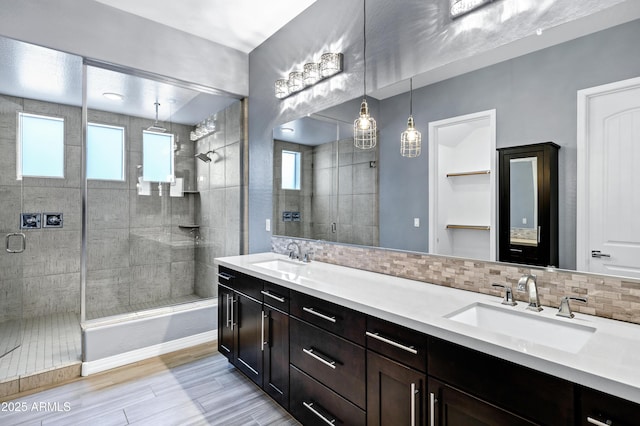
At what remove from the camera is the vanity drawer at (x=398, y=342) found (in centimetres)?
123

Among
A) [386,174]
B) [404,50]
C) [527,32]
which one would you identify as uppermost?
[404,50]

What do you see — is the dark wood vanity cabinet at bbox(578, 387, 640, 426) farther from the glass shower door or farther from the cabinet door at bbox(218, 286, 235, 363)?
the glass shower door

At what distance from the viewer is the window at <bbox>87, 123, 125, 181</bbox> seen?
2771 millimetres

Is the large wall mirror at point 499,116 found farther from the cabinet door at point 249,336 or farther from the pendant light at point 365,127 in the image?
the cabinet door at point 249,336

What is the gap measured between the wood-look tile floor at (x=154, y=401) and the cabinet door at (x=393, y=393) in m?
0.85

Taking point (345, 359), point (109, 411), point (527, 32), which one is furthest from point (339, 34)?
point (109, 411)

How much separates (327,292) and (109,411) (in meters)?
1.74

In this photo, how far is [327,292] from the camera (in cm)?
165

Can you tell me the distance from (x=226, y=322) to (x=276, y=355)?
0.73 metres

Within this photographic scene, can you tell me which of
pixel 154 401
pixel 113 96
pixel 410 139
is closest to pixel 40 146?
pixel 113 96

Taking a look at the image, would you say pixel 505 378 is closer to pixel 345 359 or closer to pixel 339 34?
pixel 345 359

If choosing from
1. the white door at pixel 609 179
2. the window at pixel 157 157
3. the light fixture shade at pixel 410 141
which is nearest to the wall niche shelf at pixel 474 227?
the white door at pixel 609 179

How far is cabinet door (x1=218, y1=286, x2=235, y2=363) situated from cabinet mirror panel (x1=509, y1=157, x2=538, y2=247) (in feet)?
6.41

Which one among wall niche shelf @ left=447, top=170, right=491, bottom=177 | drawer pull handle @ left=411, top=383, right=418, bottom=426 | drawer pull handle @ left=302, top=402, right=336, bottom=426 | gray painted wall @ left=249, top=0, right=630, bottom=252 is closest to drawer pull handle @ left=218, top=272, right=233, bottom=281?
gray painted wall @ left=249, top=0, right=630, bottom=252
